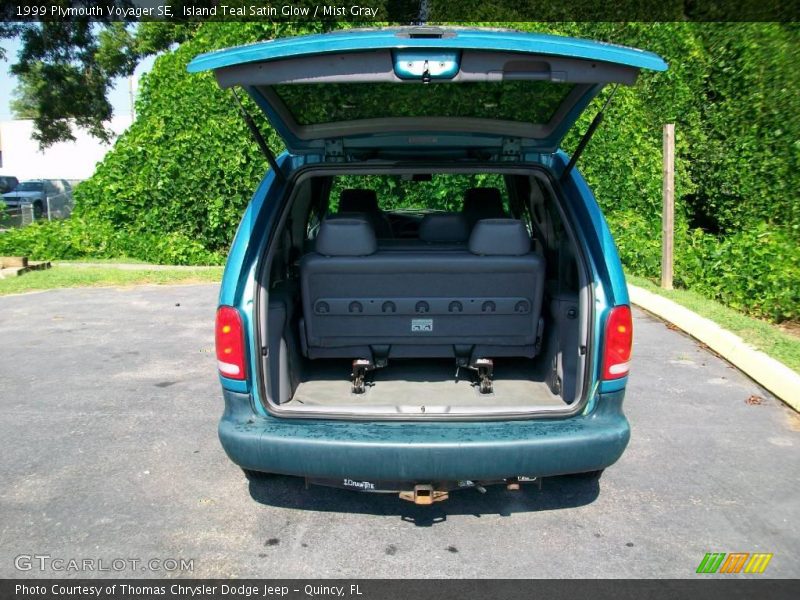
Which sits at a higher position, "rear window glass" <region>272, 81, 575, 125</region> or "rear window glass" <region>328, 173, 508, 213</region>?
"rear window glass" <region>272, 81, 575, 125</region>

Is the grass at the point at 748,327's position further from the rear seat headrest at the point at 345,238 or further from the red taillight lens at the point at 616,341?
the rear seat headrest at the point at 345,238

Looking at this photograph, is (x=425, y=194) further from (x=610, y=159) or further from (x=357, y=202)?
(x=357, y=202)

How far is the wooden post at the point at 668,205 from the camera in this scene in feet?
30.0

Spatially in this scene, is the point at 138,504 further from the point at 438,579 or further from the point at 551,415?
the point at 551,415

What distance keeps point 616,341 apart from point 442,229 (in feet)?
5.92

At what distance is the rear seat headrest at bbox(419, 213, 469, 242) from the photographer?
5.02 m

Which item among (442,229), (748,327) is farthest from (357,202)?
(748,327)

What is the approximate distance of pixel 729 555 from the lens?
3.45 m

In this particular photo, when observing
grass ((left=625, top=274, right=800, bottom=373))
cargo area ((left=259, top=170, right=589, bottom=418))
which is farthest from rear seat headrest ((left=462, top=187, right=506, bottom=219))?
grass ((left=625, top=274, right=800, bottom=373))

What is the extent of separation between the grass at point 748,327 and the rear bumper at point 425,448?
10.4 ft

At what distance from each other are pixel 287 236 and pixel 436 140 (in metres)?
1.12

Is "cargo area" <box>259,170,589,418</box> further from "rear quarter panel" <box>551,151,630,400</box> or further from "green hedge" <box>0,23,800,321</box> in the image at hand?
"green hedge" <box>0,23,800,321</box>

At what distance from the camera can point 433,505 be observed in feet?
13.0

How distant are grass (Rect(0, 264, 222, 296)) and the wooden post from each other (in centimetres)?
598
